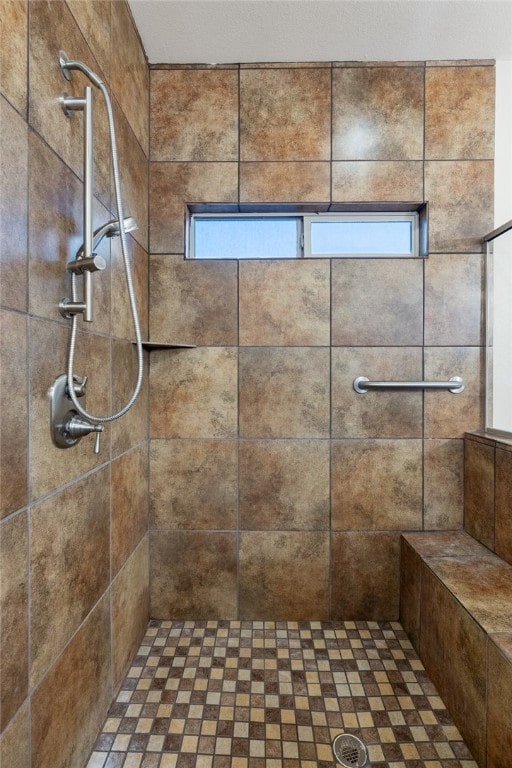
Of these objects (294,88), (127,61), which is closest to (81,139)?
(127,61)

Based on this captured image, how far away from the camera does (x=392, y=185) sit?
5.92ft

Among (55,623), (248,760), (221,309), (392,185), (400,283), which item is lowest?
(248,760)

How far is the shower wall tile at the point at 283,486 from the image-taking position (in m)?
1.81

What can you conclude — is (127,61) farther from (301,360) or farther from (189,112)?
(301,360)

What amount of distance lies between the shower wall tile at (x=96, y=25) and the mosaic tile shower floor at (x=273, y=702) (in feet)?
6.39

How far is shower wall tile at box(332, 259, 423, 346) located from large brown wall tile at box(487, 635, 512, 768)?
1.13m

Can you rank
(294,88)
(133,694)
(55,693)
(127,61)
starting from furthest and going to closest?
(294,88) → (127,61) → (133,694) → (55,693)

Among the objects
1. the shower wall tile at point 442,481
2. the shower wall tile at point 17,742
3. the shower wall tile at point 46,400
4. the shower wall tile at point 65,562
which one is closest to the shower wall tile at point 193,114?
the shower wall tile at point 46,400

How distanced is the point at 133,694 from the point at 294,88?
8.03 feet

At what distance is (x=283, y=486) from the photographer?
1.82m

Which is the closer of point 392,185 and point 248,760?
point 248,760

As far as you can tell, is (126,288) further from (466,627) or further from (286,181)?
(466,627)

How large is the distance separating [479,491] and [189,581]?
1.30m

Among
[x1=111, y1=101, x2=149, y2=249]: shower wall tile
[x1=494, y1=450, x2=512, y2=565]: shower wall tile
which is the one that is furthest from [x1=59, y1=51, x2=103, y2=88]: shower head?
[x1=494, y1=450, x2=512, y2=565]: shower wall tile
